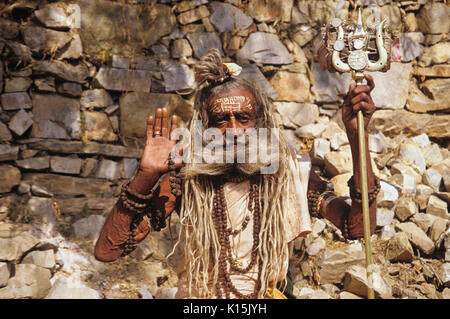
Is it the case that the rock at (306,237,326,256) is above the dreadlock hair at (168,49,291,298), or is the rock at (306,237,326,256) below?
below

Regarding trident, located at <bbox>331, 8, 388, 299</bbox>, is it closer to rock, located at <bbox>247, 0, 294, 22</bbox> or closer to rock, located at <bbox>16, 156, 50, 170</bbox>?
rock, located at <bbox>247, 0, 294, 22</bbox>

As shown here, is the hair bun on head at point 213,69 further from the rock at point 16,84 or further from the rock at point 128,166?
the rock at point 16,84

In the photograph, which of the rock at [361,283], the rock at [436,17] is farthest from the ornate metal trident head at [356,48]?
the rock at [436,17]

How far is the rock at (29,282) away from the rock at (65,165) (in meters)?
1.05

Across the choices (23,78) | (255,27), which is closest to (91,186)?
(23,78)

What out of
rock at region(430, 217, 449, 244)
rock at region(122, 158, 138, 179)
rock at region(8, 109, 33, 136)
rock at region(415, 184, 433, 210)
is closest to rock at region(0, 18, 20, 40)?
rock at region(8, 109, 33, 136)

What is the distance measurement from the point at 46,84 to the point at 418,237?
365 cm

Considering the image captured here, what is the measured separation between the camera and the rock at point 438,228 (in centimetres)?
377

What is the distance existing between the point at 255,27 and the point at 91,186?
2386 millimetres

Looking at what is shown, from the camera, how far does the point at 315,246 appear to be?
383 cm

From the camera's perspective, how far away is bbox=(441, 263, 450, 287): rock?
347 cm

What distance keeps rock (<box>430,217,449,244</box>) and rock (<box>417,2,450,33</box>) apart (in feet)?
7.39

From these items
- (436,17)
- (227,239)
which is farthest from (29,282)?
(436,17)

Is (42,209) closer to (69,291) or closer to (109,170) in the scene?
(109,170)
